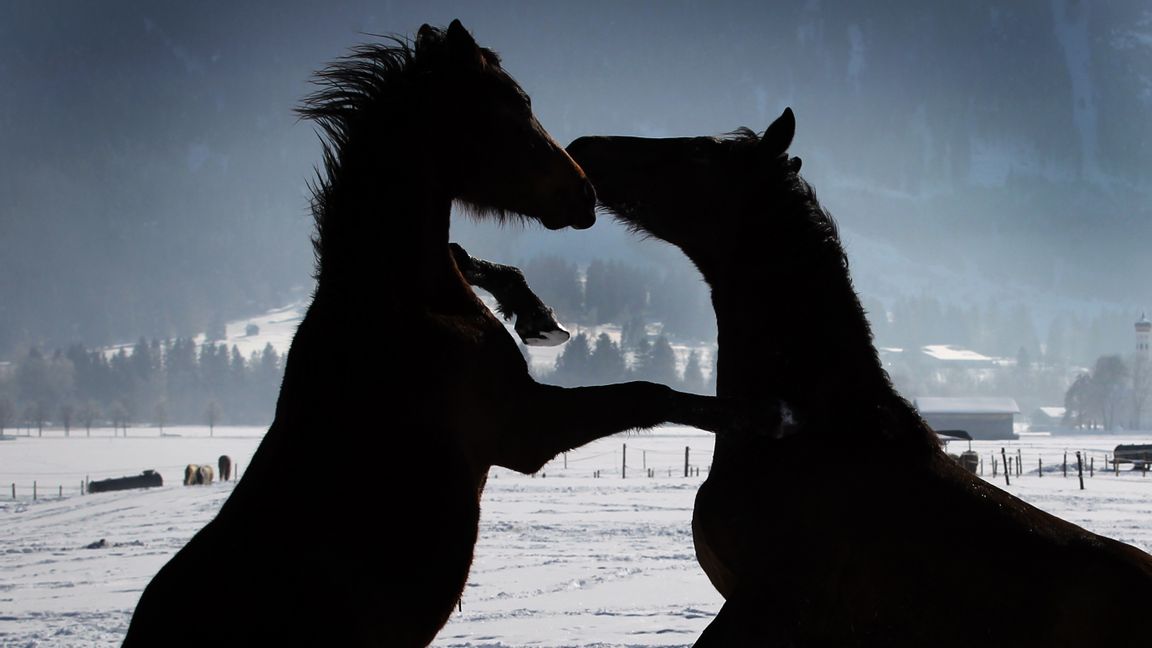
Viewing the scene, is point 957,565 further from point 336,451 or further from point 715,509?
point 336,451

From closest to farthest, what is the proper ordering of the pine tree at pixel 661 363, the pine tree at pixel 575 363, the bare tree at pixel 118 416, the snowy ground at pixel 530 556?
the snowy ground at pixel 530 556 < the pine tree at pixel 575 363 < the bare tree at pixel 118 416 < the pine tree at pixel 661 363

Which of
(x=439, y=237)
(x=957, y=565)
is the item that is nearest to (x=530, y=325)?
(x=439, y=237)

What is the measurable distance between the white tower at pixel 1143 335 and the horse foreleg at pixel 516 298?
Answer: 206889 mm

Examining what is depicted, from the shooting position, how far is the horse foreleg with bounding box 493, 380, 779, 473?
10.8 feet

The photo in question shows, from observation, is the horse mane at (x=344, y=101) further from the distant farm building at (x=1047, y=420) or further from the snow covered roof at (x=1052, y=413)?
the snow covered roof at (x=1052, y=413)

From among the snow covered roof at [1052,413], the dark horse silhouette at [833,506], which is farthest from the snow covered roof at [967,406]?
the dark horse silhouette at [833,506]

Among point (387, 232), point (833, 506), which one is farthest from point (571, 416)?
point (833, 506)

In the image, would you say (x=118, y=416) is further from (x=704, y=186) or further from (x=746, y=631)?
(x=746, y=631)

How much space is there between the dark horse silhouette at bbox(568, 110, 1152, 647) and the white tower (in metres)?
206

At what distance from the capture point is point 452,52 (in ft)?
12.2

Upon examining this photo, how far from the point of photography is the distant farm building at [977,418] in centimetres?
12328

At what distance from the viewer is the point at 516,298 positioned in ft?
14.5

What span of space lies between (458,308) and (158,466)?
78.1 metres

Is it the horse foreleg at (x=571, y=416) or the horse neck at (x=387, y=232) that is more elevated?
the horse neck at (x=387, y=232)
